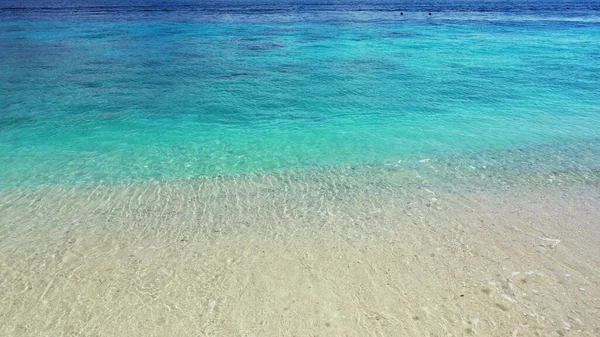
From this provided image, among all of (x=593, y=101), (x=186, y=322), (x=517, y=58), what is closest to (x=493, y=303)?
(x=186, y=322)

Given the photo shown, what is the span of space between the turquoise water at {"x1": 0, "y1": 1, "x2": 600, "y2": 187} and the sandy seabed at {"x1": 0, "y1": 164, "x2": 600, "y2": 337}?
126cm

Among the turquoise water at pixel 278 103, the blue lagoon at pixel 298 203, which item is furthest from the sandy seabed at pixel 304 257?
the turquoise water at pixel 278 103

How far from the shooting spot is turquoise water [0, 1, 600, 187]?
30.7 ft

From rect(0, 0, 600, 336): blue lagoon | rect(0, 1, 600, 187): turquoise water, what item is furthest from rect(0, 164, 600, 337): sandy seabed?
rect(0, 1, 600, 187): turquoise water

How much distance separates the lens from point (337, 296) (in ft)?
16.8

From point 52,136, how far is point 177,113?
312 centimetres

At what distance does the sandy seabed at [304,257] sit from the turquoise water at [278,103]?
4.13 ft

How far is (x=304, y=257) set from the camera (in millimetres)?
5855

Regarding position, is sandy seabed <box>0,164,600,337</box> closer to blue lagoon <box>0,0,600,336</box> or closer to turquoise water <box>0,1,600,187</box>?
blue lagoon <box>0,0,600,336</box>

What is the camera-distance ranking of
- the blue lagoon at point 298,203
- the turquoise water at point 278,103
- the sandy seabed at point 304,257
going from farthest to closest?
Result: the turquoise water at point 278,103 → the blue lagoon at point 298,203 → the sandy seabed at point 304,257

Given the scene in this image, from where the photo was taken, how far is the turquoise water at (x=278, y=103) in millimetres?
9367

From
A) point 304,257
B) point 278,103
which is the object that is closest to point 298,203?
point 304,257

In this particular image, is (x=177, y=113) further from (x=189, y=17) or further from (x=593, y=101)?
(x=189, y=17)

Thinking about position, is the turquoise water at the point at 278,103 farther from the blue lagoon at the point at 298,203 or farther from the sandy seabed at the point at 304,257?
the sandy seabed at the point at 304,257
